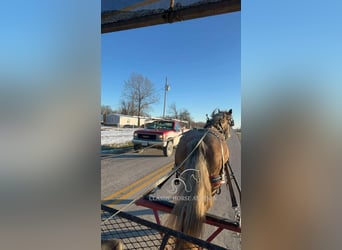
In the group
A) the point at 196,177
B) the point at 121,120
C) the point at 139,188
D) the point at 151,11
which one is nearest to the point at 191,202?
the point at 196,177

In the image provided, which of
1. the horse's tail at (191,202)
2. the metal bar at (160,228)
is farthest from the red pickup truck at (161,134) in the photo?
the metal bar at (160,228)

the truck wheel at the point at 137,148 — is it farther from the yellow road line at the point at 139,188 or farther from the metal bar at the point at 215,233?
the metal bar at the point at 215,233

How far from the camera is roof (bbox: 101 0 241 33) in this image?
71cm

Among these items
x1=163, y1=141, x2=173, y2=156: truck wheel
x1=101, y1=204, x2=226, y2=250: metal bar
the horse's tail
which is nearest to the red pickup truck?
x1=163, y1=141, x2=173, y2=156: truck wheel

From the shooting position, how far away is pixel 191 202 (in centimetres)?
72

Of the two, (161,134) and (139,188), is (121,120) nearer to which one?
(161,134)

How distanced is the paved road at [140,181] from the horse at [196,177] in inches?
2.0

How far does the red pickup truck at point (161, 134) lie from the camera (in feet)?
2.51

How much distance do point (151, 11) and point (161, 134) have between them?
0.50 meters

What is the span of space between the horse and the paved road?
2.0 inches
